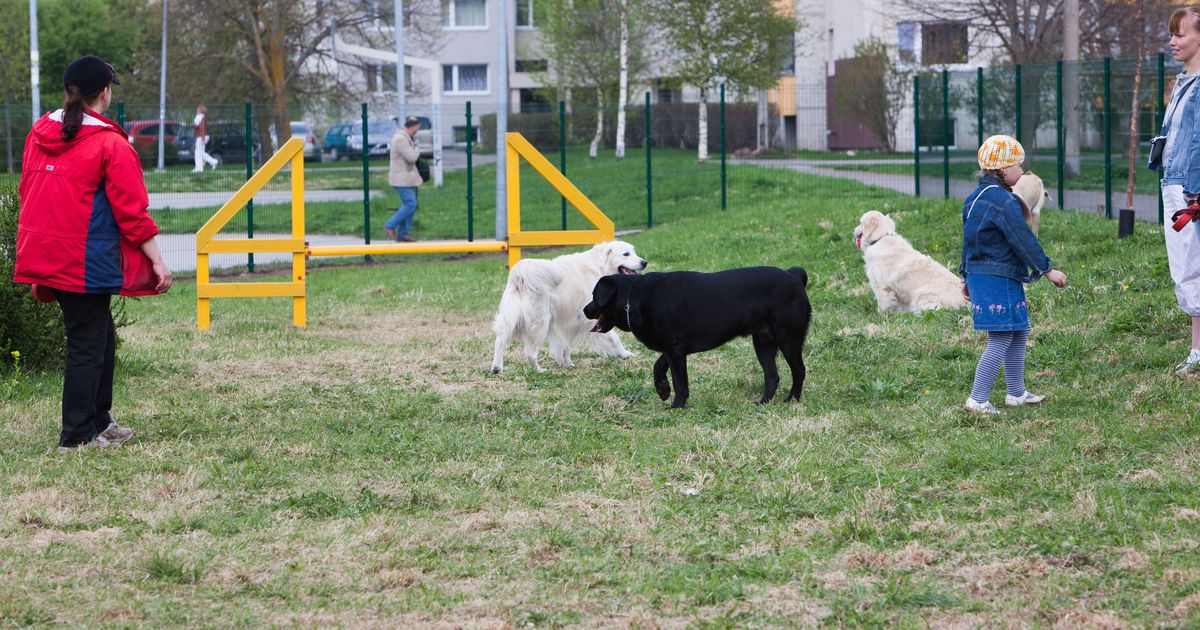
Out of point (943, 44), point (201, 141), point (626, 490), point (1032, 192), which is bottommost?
point (626, 490)

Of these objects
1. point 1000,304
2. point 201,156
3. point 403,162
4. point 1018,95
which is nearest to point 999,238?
point 1000,304

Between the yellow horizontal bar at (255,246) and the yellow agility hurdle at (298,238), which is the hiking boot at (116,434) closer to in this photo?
the yellow agility hurdle at (298,238)

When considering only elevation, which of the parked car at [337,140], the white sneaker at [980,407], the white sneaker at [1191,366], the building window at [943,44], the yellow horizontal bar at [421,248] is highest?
the building window at [943,44]

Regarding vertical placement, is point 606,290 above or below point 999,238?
below

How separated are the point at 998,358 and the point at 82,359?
4734 mm

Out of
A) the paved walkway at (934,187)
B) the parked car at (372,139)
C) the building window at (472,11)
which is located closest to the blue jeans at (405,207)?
the parked car at (372,139)

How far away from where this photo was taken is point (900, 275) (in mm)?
10180

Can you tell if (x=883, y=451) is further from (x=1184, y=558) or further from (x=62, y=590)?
(x=62, y=590)

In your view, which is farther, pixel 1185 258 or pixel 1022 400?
pixel 1185 258

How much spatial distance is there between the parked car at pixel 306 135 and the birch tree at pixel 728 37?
15856mm

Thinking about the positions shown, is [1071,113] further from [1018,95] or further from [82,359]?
[82,359]

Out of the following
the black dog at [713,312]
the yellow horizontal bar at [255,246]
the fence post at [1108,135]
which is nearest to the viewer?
the black dog at [713,312]

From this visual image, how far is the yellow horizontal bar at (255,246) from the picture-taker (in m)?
11.3

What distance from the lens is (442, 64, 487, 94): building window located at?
188ft
